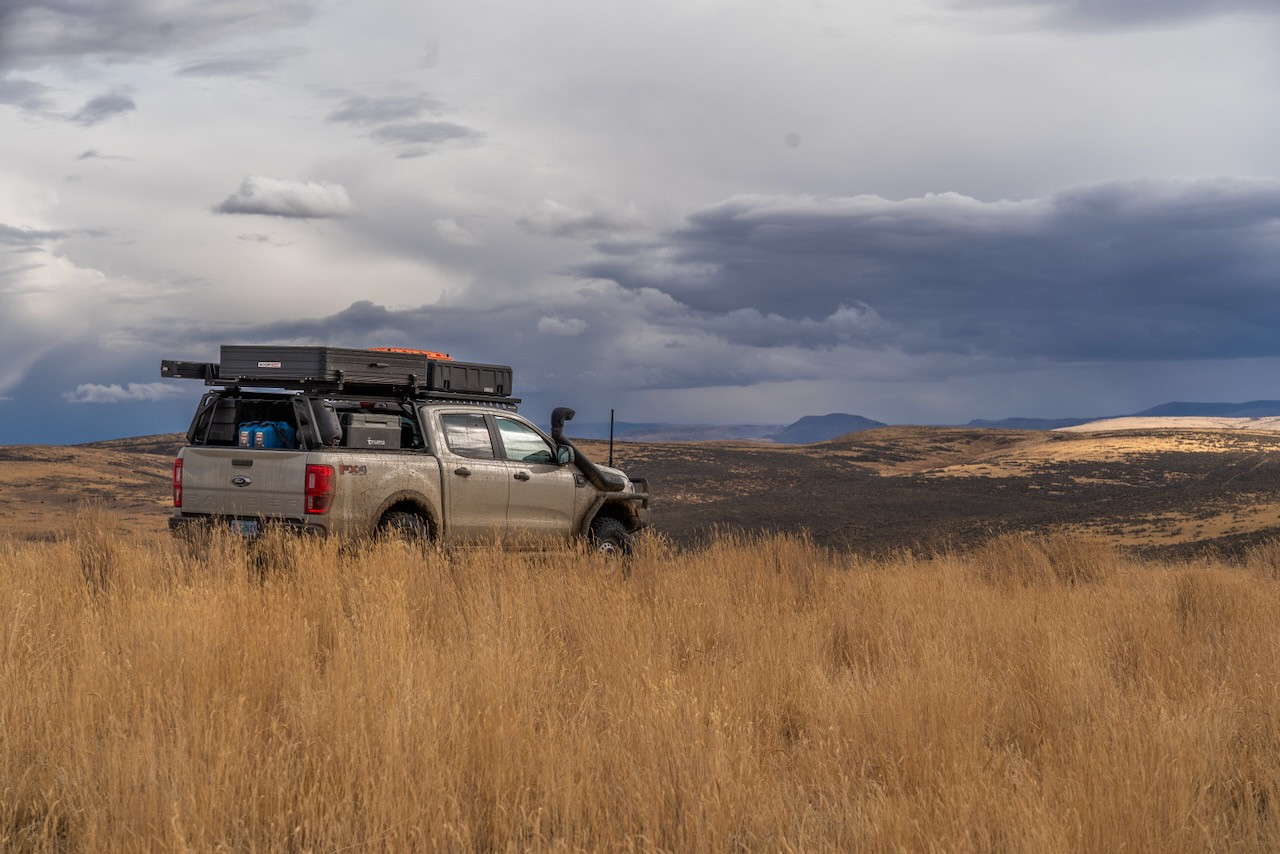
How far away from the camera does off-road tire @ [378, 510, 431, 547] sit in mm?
11726

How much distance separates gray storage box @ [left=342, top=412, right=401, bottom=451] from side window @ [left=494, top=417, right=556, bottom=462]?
136 cm

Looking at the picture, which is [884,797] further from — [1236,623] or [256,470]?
[256,470]

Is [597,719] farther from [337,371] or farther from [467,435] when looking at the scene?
[467,435]

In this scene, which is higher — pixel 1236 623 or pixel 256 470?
pixel 256 470

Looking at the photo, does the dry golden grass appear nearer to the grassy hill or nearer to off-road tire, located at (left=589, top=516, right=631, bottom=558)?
off-road tire, located at (left=589, top=516, right=631, bottom=558)

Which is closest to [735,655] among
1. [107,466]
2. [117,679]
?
[117,679]

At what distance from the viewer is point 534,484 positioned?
1338 centimetres

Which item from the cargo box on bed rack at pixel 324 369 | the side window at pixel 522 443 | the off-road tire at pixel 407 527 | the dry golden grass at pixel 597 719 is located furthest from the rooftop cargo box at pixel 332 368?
the dry golden grass at pixel 597 719

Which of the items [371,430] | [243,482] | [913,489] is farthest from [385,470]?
[913,489]

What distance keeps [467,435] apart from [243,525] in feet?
8.44

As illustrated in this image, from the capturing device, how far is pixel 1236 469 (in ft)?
158

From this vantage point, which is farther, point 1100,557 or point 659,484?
point 659,484

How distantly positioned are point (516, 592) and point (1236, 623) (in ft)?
19.8

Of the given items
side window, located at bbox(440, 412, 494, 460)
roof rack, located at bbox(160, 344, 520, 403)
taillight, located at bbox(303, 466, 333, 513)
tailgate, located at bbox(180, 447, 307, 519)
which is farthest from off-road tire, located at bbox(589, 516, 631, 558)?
tailgate, located at bbox(180, 447, 307, 519)
